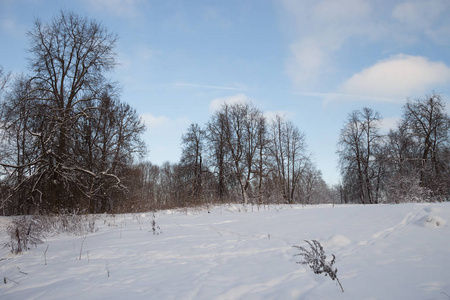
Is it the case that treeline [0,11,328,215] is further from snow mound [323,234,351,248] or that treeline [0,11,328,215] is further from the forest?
snow mound [323,234,351,248]

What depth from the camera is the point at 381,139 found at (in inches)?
1000

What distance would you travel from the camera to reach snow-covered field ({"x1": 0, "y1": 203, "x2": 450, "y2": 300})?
1.96 m

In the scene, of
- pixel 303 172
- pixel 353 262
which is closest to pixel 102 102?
pixel 353 262

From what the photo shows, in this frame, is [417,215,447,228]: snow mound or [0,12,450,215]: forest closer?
[417,215,447,228]: snow mound

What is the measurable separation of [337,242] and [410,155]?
29442 mm

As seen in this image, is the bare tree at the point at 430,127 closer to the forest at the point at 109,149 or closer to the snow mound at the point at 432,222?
the forest at the point at 109,149

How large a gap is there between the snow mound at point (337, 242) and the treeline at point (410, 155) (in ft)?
31.5

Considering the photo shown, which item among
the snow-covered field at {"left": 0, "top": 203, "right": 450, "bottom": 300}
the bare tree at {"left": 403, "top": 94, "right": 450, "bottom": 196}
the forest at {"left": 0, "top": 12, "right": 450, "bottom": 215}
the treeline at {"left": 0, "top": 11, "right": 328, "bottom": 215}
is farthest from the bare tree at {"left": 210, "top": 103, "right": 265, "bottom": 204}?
the snow-covered field at {"left": 0, "top": 203, "right": 450, "bottom": 300}

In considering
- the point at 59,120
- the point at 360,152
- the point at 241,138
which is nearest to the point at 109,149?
the point at 59,120

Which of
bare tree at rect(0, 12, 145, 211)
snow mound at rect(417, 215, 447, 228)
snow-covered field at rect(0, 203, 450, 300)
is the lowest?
snow-covered field at rect(0, 203, 450, 300)

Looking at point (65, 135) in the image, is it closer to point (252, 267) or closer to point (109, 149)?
point (109, 149)

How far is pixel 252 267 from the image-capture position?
2658 millimetres

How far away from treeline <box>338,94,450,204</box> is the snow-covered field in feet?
30.9

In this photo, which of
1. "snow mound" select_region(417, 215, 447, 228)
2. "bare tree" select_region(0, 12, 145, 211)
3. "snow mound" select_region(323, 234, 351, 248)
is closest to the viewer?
"snow mound" select_region(323, 234, 351, 248)
